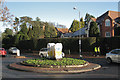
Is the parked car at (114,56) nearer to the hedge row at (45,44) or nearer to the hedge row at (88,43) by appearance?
the hedge row at (88,43)

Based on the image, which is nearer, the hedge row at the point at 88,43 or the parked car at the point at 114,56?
the parked car at the point at 114,56

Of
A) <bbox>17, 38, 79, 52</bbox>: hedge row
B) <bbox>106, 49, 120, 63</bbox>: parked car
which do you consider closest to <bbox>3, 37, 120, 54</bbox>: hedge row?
<bbox>17, 38, 79, 52</bbox>: hedge row

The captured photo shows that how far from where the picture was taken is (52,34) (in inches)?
2202

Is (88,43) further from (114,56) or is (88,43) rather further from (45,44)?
(114,56)

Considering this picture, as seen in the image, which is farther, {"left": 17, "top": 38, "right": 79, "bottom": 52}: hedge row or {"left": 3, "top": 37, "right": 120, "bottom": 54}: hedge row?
{"left": 17, "top": 38, "right": 79, "bottom": 52}: hedge row

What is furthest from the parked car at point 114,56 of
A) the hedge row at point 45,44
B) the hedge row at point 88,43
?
the hedge row at point 45,44

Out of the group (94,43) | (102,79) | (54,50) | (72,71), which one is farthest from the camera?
(94,43)

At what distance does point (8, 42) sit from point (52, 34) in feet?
56.6

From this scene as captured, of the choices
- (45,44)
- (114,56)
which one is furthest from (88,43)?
(114,56)

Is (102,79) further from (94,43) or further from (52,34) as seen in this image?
(52,34)

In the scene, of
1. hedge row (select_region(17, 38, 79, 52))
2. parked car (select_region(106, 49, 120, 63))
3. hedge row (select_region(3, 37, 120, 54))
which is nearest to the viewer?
parked car (select_region(106, 49, 120, 63))

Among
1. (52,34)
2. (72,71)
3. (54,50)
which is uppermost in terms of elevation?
(52,34)

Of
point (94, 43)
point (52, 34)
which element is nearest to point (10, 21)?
point (94, 43)

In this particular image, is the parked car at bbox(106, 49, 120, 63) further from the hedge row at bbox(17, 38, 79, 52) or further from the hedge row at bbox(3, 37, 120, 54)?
the hedge row at bbox(17, 38, 79, 52)
